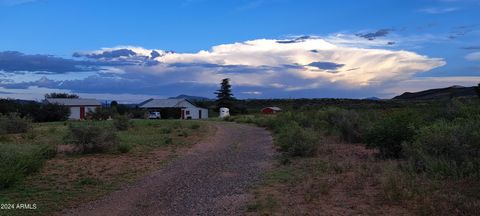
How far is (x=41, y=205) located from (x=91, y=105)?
2899 inches

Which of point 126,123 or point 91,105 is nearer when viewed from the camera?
point 126,123

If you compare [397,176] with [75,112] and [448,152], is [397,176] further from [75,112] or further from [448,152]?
[75,112]

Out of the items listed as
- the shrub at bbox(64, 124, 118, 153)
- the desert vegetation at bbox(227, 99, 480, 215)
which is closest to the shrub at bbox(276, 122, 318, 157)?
the desert vegetation at bbox(227, 99, 480, 215)

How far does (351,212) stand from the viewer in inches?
299

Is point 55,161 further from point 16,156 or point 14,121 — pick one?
point 14,121

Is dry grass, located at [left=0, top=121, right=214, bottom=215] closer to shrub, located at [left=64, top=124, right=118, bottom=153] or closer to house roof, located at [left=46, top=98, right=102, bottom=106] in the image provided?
shrub, located at [left=64, top=124, right=118, bottom=153]

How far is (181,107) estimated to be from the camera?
82.3m

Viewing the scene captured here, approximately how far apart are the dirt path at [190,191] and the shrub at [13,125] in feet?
58.6

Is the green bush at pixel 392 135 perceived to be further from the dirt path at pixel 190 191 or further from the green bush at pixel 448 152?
the dirt path at pixel 190 191

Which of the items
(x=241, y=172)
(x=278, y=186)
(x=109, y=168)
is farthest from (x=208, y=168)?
(x=278, y=186)

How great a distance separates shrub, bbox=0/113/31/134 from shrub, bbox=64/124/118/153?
13.2 meters

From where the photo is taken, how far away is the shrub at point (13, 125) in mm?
29188

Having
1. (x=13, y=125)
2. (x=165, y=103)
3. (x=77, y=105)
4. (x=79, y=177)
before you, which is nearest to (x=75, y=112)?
(x=77, y=105)

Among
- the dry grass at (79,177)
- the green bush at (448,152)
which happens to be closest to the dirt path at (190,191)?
the dry grass at (79,177)
